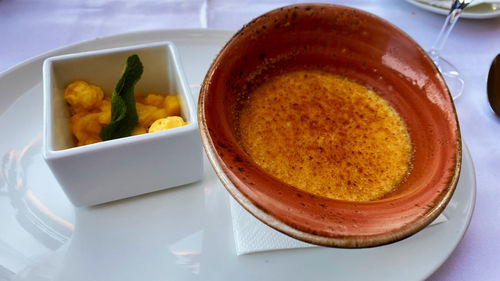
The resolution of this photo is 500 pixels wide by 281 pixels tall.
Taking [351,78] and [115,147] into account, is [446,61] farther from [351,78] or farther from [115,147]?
[115,147]

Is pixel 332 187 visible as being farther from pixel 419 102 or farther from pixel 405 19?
pixel 405 19

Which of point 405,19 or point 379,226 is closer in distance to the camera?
point 379,226

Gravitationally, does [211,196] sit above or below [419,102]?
below

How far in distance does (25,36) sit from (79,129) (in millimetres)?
547

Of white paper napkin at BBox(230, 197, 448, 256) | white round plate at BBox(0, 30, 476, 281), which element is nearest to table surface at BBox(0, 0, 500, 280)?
white round plate at BBox(0, 30, 476, 281)

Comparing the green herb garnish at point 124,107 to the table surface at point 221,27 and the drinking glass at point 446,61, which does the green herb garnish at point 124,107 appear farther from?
the drinking glass at point 446,61

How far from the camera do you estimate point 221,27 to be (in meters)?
1.11

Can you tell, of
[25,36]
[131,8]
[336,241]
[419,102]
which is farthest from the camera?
[131,8]

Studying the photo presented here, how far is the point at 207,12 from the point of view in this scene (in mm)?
1144

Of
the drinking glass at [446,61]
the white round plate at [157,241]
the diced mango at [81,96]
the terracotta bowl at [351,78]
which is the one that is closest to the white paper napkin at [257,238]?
the white round plate at [157,241]

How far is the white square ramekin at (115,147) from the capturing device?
0.56m

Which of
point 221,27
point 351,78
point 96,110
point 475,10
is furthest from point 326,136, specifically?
point 475,10

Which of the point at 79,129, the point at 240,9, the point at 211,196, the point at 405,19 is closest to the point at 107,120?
the point at 79,129

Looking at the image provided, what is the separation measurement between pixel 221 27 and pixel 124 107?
585mm
